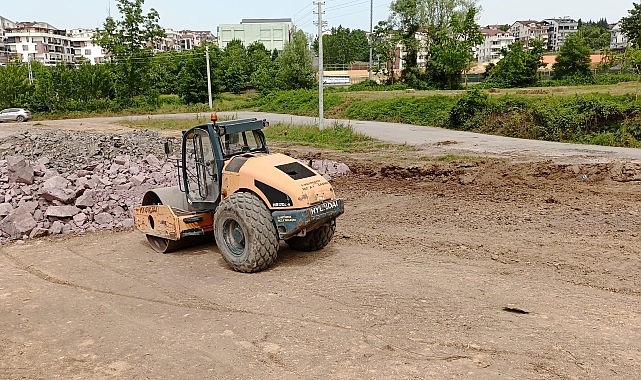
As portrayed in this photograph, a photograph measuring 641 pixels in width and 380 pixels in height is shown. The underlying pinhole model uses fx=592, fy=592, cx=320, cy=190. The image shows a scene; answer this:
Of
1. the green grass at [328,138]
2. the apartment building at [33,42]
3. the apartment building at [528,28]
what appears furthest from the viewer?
the apartment building at [528,28]

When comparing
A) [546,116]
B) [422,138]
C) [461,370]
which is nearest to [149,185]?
[461,370]

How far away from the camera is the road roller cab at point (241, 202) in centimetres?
808

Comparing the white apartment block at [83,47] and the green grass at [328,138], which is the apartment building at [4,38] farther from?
the green grass at [328,138]

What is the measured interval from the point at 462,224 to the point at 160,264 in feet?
18.0

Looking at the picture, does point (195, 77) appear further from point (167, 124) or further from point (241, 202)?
point (241, 202)

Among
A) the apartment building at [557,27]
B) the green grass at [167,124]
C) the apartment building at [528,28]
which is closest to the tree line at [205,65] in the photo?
the green grass at [167,124]

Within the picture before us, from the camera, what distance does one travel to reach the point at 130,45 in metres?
59.4

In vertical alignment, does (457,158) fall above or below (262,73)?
below

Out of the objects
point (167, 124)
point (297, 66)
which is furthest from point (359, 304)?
point (297, 66)

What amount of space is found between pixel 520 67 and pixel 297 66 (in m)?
21.9

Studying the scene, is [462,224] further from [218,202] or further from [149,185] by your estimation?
[149,185]

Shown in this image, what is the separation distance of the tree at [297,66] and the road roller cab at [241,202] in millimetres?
52152

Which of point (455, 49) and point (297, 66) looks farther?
point (297, 66)

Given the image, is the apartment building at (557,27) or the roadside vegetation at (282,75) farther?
the apartment building at (557,27)
